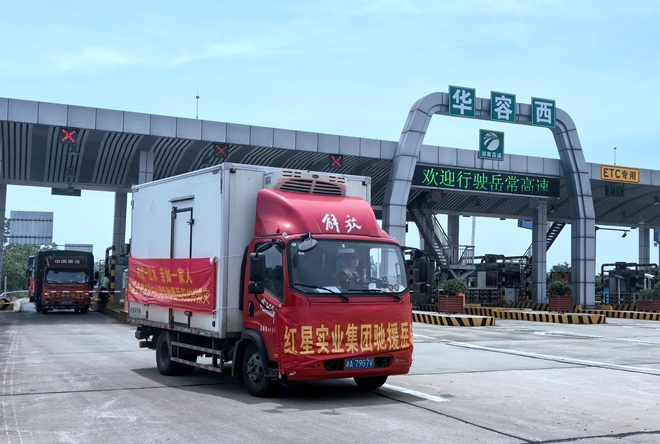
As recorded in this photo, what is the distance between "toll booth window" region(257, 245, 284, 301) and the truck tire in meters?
3.23

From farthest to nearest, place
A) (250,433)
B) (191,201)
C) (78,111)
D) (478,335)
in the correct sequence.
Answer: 1. (78,111)
2. (478,335)
3. (191,201)
4. (250,433)

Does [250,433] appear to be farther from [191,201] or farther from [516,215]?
[516,215]

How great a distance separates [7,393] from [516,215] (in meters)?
40.0

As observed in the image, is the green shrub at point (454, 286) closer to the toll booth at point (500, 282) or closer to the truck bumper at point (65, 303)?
the toll booth at point (500, 282)

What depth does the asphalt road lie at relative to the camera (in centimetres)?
759

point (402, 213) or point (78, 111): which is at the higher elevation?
point (78, 111)

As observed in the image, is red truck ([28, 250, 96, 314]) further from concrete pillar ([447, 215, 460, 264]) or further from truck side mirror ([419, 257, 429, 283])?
truck side mirror ([419, 257, 429, 283])

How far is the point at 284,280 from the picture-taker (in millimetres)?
9344

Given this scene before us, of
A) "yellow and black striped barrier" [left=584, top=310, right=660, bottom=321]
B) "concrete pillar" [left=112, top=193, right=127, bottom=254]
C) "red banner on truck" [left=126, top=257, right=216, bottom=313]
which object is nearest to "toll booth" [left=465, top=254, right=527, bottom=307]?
"yellow and black striped barrier" [left=584, top=310, right=660, bottom=321]

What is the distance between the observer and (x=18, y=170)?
30703 mm

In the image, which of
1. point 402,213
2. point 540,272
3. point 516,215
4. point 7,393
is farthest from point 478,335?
point 516,215

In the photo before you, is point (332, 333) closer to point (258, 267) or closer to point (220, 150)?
point (258, 267)

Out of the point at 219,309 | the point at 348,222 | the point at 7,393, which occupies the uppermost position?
the point at 348,222

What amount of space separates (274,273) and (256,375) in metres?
1.42
